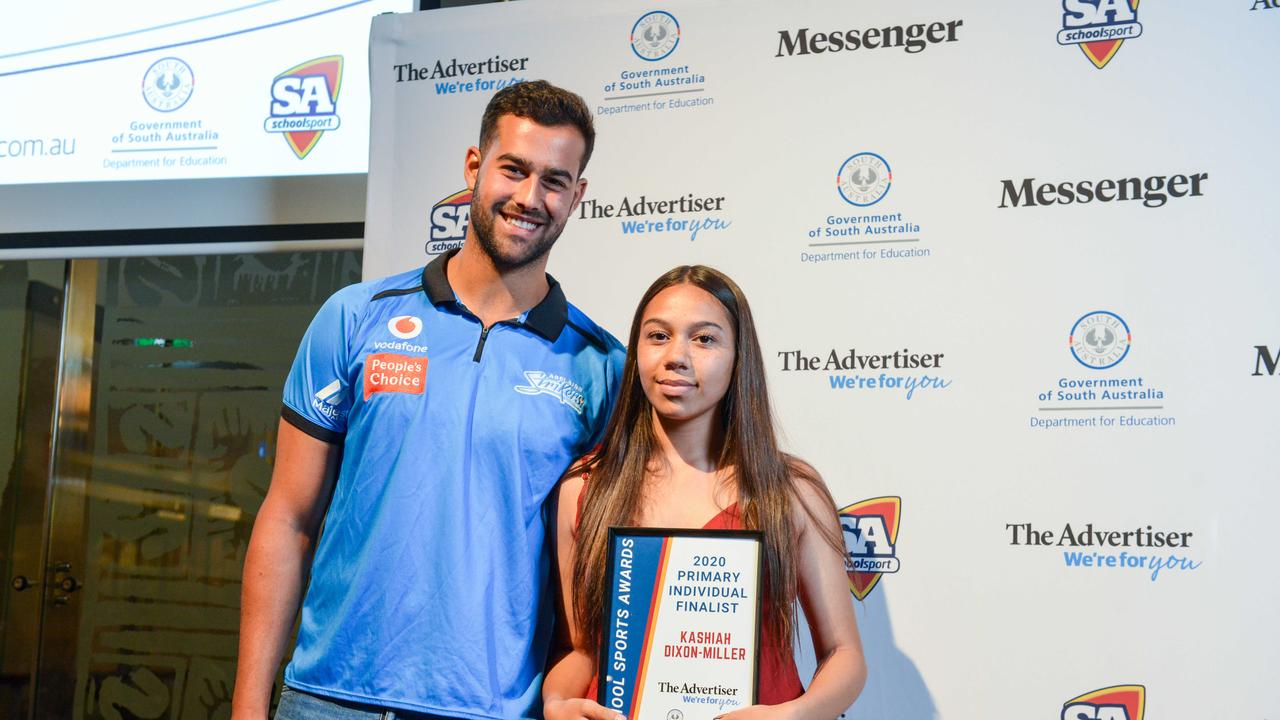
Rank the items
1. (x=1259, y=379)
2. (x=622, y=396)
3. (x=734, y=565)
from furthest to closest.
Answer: (x=1259, y=379) → (x=622, y=396) → (x=734, y=565)

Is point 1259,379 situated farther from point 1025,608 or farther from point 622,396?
point 622,396

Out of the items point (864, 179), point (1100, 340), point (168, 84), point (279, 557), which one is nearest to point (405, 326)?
point (279, 557)

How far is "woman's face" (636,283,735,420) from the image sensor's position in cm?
189

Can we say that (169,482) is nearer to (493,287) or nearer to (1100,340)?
(493,287)

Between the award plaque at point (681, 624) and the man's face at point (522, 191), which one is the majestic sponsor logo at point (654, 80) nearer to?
the man's face at point (522, 191)

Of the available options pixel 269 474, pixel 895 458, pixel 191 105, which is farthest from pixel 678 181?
pixel 269 474

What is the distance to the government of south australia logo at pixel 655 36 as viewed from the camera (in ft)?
10.1

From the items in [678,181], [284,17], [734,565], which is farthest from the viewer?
[284,17]

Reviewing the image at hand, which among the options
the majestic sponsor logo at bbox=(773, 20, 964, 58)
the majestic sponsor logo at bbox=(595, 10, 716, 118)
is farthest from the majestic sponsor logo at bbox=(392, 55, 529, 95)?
the majestic sponsor logo at bbox=(773, 20, 964, 58)

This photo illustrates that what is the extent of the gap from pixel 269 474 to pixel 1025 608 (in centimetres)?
312

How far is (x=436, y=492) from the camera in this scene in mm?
1917

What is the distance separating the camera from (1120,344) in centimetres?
263

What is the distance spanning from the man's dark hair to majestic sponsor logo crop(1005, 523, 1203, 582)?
1505 millimetres

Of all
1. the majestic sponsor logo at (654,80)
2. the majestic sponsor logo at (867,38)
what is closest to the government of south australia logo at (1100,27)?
the majestic sponsor logo at (867,38)
